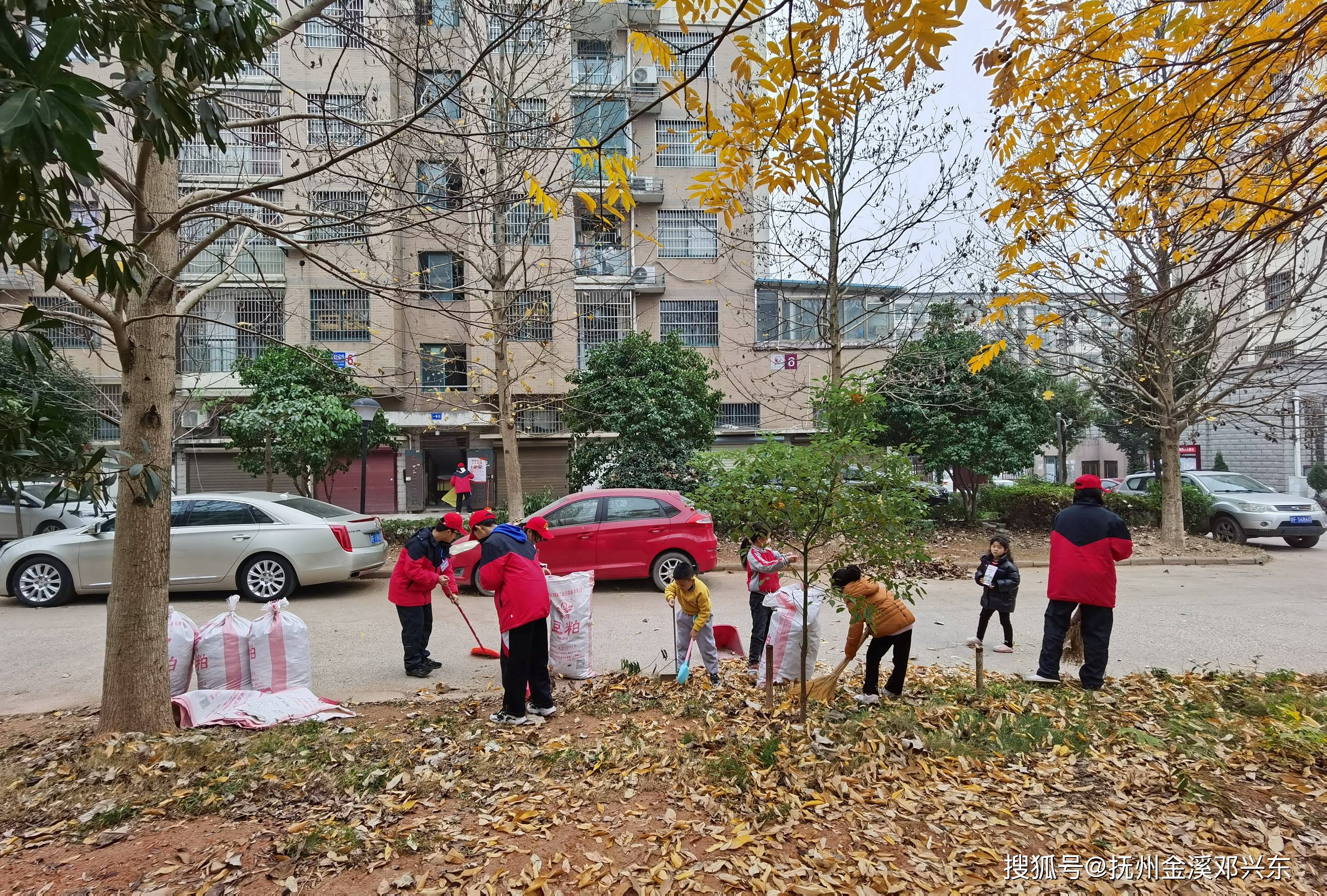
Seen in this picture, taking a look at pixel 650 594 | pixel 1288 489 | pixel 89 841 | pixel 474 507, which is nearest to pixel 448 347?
pixel 474 507

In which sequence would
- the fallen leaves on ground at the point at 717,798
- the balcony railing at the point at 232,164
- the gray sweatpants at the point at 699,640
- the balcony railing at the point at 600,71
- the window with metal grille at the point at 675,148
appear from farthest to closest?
the window with metal grille at the point at 675,148, the balcony railing at the point at 232,164, the balcony railing at the point at 600,71, the gray sweatpants at the point at 699,640, the fallen leaves on ground at the point at 717,798

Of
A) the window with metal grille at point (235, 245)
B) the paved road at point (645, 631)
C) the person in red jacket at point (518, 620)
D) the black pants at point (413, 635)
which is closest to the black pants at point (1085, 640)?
the paved road at point (645, 631)

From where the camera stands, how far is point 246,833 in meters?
3.14

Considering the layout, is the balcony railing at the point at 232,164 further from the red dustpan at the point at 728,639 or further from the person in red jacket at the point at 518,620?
the red dustpan at the point at 728,639

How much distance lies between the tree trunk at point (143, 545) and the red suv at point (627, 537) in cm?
555

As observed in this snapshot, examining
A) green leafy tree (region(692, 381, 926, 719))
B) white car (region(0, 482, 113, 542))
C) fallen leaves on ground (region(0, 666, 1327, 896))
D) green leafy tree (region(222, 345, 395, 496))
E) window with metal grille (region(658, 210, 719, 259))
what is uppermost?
window with metal grille (region(658, 210, 719, 259))

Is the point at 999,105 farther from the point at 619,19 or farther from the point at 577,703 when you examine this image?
the point at 577,703

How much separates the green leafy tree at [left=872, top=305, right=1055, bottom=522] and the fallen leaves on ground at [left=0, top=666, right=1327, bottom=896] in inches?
402

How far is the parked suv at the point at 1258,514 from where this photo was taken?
13.7m

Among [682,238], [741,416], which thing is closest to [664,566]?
[741,416]

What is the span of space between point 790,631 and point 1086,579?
7.35 ft

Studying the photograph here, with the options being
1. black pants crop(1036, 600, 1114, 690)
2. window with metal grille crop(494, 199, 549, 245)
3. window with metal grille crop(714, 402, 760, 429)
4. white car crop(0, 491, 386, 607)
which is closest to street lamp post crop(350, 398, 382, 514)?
white car crop(0, 491, 386, 607)

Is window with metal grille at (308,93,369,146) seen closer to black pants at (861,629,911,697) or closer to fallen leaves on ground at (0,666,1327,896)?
fallen leaves on ground at (0,666,1327,896)

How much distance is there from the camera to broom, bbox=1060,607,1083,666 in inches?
211
